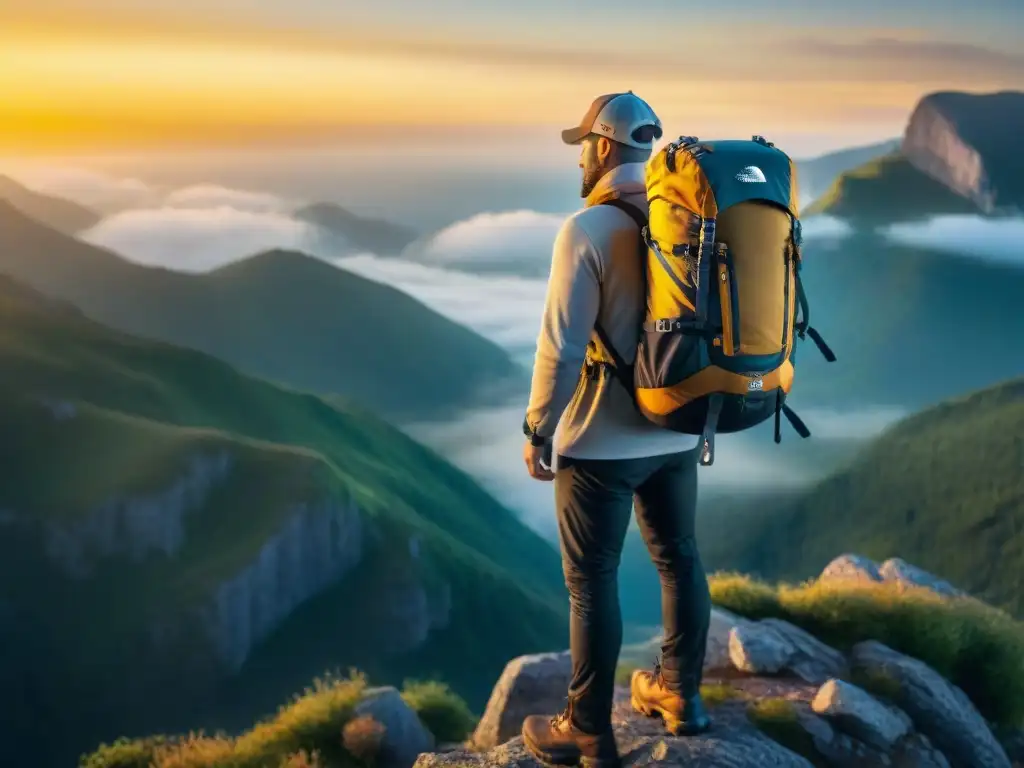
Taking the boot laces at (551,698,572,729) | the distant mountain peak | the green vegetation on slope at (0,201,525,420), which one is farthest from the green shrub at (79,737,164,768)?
the green vegetation on slope at (0,201,525,420)

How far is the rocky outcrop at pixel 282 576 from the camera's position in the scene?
111ft

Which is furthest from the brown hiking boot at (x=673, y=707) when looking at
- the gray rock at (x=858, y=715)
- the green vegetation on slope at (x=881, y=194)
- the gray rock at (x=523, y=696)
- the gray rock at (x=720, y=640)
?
the green vegetation on slope at (x=881, y=194)

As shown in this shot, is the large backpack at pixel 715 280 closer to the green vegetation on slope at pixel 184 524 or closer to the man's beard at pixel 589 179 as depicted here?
the man's beard at pixel 589 179

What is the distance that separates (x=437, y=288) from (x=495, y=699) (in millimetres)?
65684

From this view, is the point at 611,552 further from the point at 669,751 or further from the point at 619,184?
the point at 619,184

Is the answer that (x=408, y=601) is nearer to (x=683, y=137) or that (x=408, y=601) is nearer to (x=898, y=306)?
(x=683, y=137)

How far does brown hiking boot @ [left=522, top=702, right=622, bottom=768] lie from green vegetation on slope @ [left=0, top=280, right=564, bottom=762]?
29.4 m

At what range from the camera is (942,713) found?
5.68m

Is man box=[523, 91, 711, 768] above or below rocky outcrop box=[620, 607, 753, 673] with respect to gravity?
above

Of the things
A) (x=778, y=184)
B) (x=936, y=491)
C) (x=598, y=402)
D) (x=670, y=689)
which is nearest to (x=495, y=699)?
(x=670, y=689)

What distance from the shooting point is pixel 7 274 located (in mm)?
44906

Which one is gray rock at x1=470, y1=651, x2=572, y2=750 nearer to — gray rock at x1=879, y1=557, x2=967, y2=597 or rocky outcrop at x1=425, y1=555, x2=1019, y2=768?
rocky outcrop at x1=425, y1=555, x2=1019, y2=768

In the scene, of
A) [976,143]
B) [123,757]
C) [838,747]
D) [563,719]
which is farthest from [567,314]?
[976,143]

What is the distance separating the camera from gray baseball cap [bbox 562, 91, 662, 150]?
349cm
